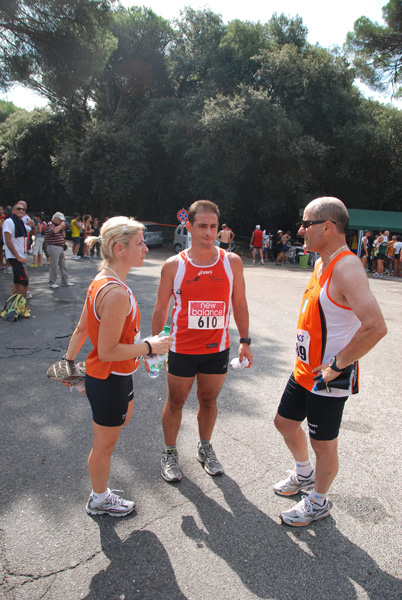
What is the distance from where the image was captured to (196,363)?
9.72 ft

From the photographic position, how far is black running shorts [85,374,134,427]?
2.37 metres

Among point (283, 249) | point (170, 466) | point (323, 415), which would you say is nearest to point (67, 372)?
point (170, 466)

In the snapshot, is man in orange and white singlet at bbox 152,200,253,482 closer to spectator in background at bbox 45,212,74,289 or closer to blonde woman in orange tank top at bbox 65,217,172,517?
blonde woman in orange tank top at bbox 65,217,172,517

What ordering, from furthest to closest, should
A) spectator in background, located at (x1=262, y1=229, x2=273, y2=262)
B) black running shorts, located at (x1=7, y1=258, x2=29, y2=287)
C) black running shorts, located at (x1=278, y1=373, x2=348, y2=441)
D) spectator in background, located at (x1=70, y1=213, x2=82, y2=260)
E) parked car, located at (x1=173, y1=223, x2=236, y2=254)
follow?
parked car, located at (x1=173, y1=223, x2=236, y2=254) < spectator in background, located at (x1=262, y1=229, x2=273, y2=262) < spectator in background, located at (x1=70, y1=213, x2=82, y2=260) < black running shorts, located at (x1=7, y1=258, x2=29, y2=287) < black running shorts, located at (x1=278, y1=373, x2=348, y2=441)

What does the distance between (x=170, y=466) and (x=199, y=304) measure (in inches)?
47.5

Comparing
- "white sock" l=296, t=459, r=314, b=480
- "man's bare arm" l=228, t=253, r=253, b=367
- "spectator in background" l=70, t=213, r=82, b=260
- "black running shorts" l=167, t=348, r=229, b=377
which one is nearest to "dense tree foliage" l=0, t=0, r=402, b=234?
"spectator in background" l=70, t=213, r=82, b=260

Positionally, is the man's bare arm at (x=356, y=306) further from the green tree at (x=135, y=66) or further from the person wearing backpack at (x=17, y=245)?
the green tree at (x=135, y=66)

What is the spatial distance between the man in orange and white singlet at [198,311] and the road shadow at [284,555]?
0.44m

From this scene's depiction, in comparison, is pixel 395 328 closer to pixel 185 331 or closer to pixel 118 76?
pixel 185 331

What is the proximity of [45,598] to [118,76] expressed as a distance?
30.2m

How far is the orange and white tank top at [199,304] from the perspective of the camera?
9.64 ft

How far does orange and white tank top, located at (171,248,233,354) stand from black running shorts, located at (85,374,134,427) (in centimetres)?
64

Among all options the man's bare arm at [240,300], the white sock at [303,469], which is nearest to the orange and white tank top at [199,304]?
the man's bare arm at [240,300]

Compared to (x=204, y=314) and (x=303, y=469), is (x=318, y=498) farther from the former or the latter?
(x=204, y=314)
